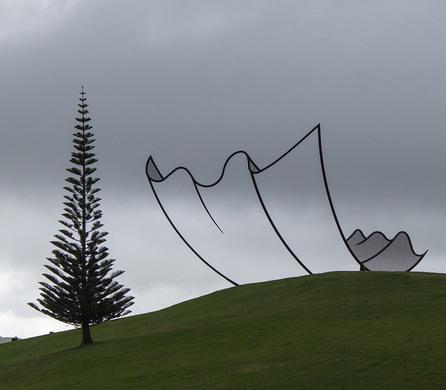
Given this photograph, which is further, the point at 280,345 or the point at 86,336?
the point at 86,336

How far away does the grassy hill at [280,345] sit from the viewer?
26.0m

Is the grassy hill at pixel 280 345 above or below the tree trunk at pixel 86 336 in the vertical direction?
below

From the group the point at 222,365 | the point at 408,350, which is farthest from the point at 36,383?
the point at 408,350

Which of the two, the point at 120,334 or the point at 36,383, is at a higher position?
the point at 120,334

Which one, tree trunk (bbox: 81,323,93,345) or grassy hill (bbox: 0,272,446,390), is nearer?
grassy hill (bbox: 0,272,446,390)

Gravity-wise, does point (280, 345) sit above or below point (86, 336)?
below

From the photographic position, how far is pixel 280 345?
30.2m

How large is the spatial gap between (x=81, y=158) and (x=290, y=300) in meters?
10.2

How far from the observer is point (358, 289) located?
38750 millimetres

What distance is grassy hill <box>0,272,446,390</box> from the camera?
26.0 metres

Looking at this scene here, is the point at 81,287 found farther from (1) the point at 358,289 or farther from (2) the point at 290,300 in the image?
(1) the point at 358,289

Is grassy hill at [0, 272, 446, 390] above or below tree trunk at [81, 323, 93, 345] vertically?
below

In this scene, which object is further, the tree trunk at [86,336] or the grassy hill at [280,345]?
the tree trunk at [86,336]

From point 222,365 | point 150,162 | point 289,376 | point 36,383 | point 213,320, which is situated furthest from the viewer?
point 150,162
